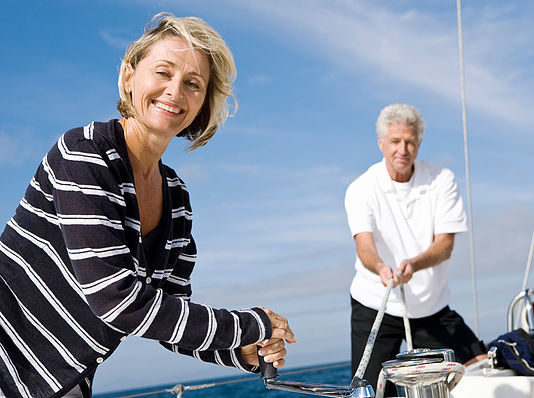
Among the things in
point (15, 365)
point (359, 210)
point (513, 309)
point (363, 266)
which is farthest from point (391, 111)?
point (15, 365)

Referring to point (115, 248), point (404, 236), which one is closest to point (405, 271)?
point (404, 236)

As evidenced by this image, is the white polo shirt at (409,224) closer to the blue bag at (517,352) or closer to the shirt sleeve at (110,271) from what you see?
the blue bag at (517,352)

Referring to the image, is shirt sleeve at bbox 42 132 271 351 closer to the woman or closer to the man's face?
the woman

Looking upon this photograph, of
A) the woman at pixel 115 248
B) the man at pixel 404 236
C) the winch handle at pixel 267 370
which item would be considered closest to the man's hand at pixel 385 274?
the man at pixel 404 236

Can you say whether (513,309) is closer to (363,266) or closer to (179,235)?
(363,266)

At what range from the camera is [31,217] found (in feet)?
4.05

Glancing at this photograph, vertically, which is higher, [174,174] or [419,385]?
[174,174]

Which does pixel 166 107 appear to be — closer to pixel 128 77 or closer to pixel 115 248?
pixel 128 77

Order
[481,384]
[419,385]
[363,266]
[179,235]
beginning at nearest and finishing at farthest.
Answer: [419,385], [179,235], [481,384], [363,266]

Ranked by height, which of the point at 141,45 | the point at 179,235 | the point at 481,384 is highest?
the point at 141,45

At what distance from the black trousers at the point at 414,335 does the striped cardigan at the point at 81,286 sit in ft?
5.69

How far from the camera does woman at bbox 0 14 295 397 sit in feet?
3.70

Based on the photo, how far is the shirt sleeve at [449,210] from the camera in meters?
2.93

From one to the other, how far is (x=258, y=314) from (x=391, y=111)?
197 centimetres
